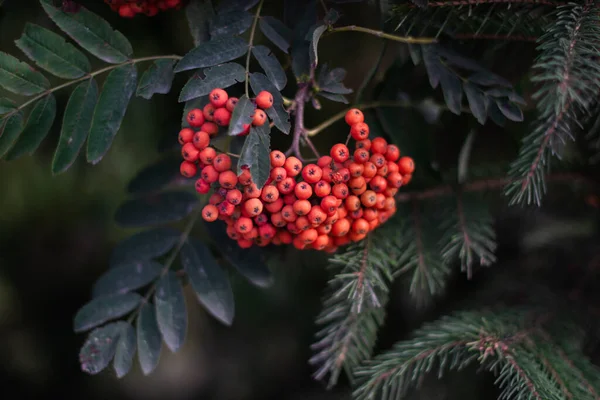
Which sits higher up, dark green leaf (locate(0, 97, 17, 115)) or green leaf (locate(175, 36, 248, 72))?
green leaf (locate(175, 36, 248, 72))

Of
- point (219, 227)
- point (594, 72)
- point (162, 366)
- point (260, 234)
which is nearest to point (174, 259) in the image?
point (219, 227)

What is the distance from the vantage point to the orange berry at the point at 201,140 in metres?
0.63

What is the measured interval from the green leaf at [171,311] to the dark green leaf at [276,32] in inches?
16.8

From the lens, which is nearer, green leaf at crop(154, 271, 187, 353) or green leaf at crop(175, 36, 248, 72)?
green leaf at crop(175, 36, 248, 72)

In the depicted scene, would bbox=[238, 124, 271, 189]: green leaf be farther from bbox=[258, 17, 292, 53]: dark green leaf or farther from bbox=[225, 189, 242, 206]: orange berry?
bbox=[258, 17, 292, 53]: dark green leaf

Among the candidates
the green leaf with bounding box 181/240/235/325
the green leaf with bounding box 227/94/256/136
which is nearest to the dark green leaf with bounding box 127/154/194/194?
the green leaf with bounding box 181/240/235/325

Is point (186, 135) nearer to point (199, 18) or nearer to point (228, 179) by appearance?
point (228, 179)

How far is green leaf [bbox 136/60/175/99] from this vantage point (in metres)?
0.66

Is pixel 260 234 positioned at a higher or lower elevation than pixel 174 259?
higher

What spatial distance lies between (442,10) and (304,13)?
206mm

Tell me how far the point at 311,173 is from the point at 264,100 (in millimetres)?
112

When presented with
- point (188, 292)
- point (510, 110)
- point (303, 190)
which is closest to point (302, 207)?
point (303, 190)

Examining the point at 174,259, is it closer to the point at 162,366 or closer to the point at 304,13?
the point at 304,13

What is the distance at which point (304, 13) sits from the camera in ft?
2.42
